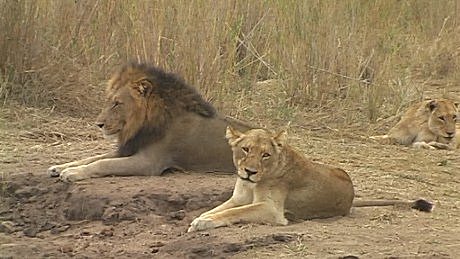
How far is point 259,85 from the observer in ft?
33.7

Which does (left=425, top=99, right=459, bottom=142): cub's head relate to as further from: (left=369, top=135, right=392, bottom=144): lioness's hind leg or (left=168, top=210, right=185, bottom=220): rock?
(left=168, top=210, right=185, bottom=220): rock

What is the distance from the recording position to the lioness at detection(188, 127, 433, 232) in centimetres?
540

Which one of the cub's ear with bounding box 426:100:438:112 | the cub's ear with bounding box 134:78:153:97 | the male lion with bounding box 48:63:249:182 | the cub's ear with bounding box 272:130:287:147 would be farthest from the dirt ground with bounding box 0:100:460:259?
the cub's ear with bounding box 426:100:438:112

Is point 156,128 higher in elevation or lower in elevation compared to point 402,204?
higher

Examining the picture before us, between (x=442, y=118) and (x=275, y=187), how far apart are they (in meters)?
4.17

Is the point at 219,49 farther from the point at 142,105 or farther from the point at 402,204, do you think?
the point at 402,204

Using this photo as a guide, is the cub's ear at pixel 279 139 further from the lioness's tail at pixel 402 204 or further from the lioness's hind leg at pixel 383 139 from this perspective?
the lioness's hind leg at pixel 383 139

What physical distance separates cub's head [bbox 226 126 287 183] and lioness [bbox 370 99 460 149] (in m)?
3.68

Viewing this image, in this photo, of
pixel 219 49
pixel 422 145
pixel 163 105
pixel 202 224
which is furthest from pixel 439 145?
pixel 202 224

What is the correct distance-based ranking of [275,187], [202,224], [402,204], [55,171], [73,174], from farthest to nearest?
[55,171], [73,174], [402,204], [275,187], [202,224]

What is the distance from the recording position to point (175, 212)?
19.2 ft

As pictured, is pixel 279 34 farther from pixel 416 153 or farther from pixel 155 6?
pixel 416 153

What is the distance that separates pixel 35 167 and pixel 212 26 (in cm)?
291

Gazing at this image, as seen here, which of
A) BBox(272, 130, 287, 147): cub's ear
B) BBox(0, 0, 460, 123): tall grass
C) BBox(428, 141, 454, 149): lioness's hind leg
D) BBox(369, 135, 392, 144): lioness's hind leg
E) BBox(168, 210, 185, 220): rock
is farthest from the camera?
BBox(428, 141, 454, 149): lioness's hind leg
